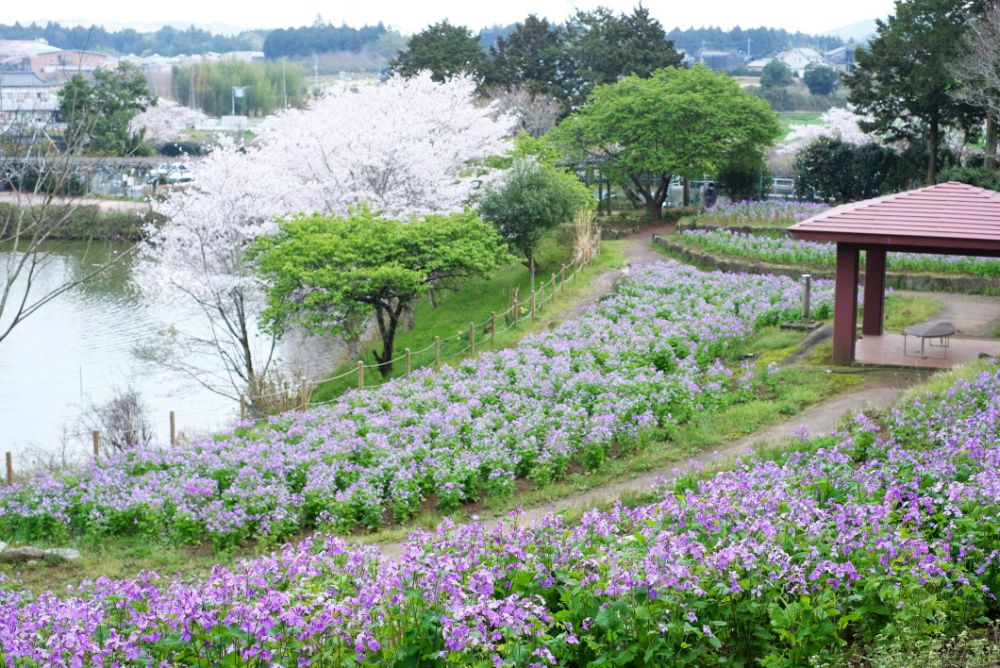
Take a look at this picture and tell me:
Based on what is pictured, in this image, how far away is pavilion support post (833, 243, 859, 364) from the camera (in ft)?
60.1

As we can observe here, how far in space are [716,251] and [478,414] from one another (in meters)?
17.6

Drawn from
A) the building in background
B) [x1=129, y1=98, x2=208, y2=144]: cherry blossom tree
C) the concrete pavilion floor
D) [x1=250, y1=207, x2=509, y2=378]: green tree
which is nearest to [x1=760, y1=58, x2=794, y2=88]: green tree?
[x1=129, y1=98, x2=208, y2=144]: cherry blossom tree

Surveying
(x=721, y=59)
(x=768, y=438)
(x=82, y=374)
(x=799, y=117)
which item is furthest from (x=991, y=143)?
(x=721, y=59)

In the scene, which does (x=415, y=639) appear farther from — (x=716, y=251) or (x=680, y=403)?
(x=716, y=251)

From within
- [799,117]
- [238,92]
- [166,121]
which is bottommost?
[166,121]

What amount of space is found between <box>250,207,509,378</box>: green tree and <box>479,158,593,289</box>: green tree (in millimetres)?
4572

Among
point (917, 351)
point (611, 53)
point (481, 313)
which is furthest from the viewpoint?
point (611, 53)

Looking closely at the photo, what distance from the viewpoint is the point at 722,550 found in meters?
7.45

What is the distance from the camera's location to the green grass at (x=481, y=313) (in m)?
26.0

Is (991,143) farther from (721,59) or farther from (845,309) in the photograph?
(721,59)

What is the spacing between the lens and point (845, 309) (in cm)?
1836

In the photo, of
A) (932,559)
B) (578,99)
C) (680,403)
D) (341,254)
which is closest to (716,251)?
(341,254)

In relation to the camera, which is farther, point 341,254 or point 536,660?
point 341,254

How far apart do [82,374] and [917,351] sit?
21.5m
